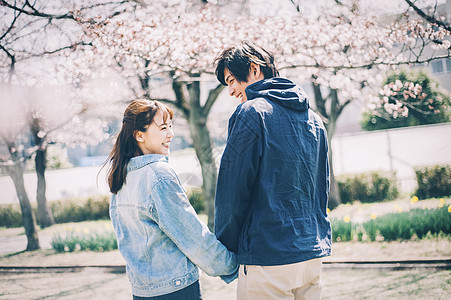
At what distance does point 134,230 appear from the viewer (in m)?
1.53

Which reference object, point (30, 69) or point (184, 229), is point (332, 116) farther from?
point (184, 229)

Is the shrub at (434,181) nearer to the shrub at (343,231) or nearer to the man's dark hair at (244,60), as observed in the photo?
the shrub at (343,231)

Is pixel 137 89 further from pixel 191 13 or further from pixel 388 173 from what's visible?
pixel 388 173

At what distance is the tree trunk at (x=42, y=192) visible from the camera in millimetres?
6848

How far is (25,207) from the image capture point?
19.9ft

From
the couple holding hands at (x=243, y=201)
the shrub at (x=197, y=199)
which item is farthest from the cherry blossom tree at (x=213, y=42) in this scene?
the shrub at (x=197, y=199)

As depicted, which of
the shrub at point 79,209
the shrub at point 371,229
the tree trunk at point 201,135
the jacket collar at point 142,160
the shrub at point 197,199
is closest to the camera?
the jacket collar at point 142,160

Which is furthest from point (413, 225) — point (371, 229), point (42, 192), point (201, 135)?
point (42, 192)

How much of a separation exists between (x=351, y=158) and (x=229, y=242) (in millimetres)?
12801

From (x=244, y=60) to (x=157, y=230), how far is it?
0.77m

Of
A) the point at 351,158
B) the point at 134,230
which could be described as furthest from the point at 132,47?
the point at 351,158

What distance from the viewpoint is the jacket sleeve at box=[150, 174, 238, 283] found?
4.76 ft

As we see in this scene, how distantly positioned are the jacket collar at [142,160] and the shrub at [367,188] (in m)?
7.99

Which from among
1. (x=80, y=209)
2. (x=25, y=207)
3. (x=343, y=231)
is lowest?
(x=343, y=231)
